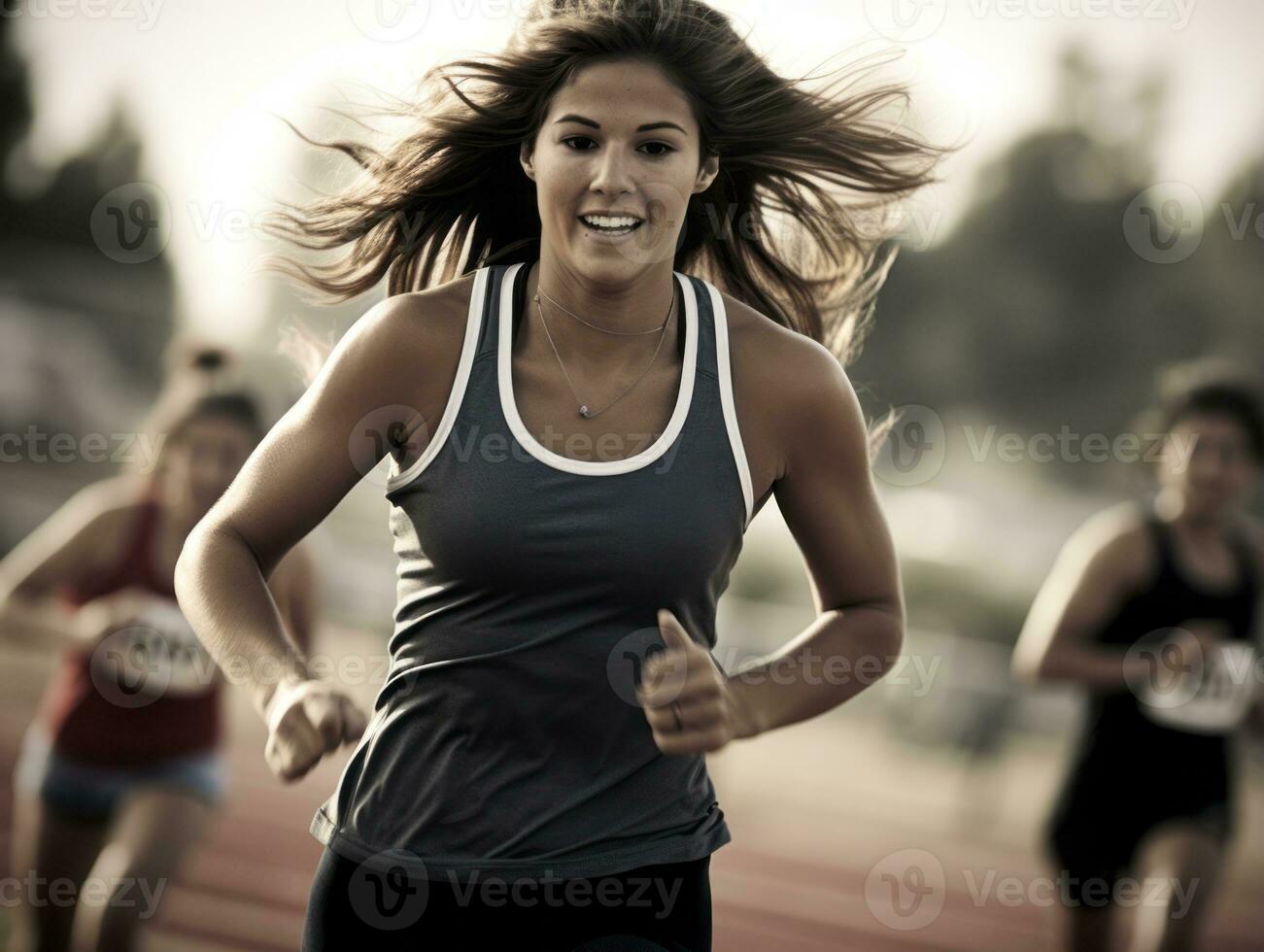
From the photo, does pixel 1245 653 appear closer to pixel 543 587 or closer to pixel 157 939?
pixel 543 587

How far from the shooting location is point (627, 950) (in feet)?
7.02

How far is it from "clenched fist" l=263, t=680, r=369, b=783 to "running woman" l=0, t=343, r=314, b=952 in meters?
2.08

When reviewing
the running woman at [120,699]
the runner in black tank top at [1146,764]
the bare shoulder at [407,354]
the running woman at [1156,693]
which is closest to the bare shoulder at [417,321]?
the bare shoulder at [407,354]

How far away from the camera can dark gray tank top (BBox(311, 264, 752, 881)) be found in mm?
2061

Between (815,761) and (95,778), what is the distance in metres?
9.39

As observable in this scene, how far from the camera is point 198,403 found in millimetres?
4508

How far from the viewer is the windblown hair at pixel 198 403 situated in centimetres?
443

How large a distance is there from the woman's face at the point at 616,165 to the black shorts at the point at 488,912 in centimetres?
86

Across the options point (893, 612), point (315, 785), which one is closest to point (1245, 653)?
point (893, 612)

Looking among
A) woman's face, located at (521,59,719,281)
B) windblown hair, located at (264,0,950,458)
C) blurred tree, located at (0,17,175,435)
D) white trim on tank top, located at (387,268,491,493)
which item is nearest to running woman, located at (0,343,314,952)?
windblown hair, located at (264,0,950,458)

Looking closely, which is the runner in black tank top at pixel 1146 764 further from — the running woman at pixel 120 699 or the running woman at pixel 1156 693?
the running woman at pixel 120 699

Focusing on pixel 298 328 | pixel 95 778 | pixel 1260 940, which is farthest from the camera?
pixel 1260 940

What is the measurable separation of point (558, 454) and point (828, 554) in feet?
1.67

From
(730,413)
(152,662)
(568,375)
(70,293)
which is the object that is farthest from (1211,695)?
(70,293)
